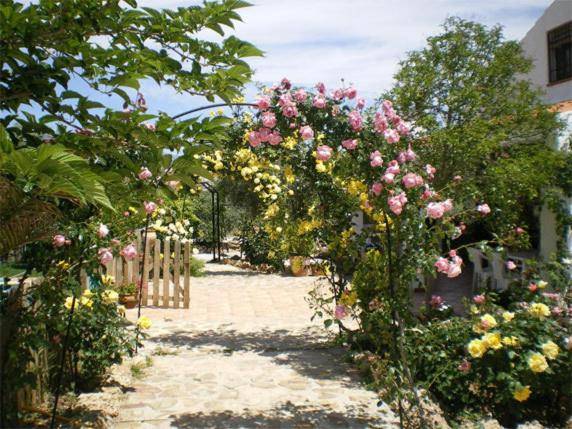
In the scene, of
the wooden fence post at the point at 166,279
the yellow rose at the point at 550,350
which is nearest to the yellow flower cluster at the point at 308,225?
the yellow rose at the point at 550,350

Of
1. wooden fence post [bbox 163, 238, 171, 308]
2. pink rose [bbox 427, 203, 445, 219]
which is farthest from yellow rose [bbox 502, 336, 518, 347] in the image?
wooden fence post [bbox 163, 238, 171, 308]

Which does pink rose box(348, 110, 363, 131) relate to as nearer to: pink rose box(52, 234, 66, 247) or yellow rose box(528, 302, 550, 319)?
yellow rose box(528, 302, 550, 319)

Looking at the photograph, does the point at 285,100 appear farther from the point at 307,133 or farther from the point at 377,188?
the point at 377,188

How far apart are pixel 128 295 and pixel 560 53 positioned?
11742 millimetres

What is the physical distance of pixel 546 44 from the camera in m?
13.5

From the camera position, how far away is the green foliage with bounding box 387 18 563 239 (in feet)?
21.4

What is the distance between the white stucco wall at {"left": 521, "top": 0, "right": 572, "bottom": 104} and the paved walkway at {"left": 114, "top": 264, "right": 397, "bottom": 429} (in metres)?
8.67

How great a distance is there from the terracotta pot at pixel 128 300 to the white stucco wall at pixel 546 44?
34.2ft

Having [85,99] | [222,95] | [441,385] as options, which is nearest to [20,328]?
[85,99]

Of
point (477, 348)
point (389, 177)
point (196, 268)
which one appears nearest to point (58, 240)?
point (389, 177)

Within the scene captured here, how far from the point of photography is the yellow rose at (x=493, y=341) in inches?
146

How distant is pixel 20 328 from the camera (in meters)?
3.69

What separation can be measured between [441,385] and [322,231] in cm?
237

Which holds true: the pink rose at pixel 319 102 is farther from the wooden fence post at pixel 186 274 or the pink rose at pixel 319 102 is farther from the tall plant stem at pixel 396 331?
the wooden fence post at pixel 186 274
